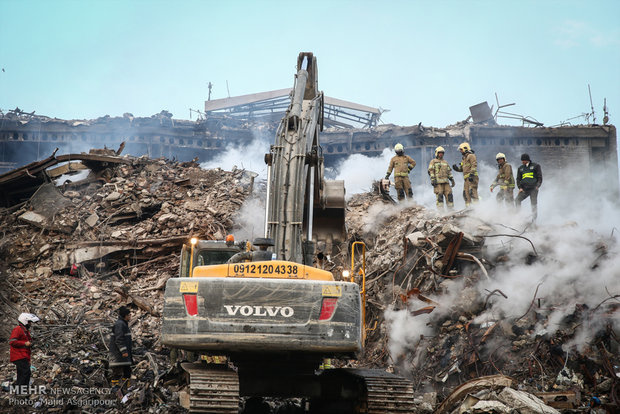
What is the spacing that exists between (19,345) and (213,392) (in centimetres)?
443

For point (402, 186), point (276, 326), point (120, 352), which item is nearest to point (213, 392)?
point (276, 326)

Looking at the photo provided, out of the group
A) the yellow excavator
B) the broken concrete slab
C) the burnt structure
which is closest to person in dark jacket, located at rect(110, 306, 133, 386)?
the yellow excavator

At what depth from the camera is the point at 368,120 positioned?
3319cm

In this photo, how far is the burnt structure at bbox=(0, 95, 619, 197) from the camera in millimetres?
28312

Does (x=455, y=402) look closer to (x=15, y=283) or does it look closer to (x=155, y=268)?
(x=155, y=268)

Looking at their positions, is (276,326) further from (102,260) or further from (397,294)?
(102,260)

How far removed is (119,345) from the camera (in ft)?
32.6

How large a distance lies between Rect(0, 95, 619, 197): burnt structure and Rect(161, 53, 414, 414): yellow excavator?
21.4 metres

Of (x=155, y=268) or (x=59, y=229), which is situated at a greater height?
(x=59, y=229)

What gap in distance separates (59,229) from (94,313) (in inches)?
156

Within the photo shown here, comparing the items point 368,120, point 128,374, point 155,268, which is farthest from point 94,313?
point 368,120

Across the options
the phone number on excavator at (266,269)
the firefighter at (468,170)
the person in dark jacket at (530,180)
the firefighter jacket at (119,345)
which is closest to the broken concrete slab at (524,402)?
the phone number on excavator at (266,269)

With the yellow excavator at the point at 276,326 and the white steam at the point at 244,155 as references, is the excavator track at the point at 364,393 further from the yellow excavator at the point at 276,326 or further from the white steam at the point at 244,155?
the white steam at the point at 244,155

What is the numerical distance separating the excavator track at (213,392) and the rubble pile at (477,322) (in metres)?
3.15
